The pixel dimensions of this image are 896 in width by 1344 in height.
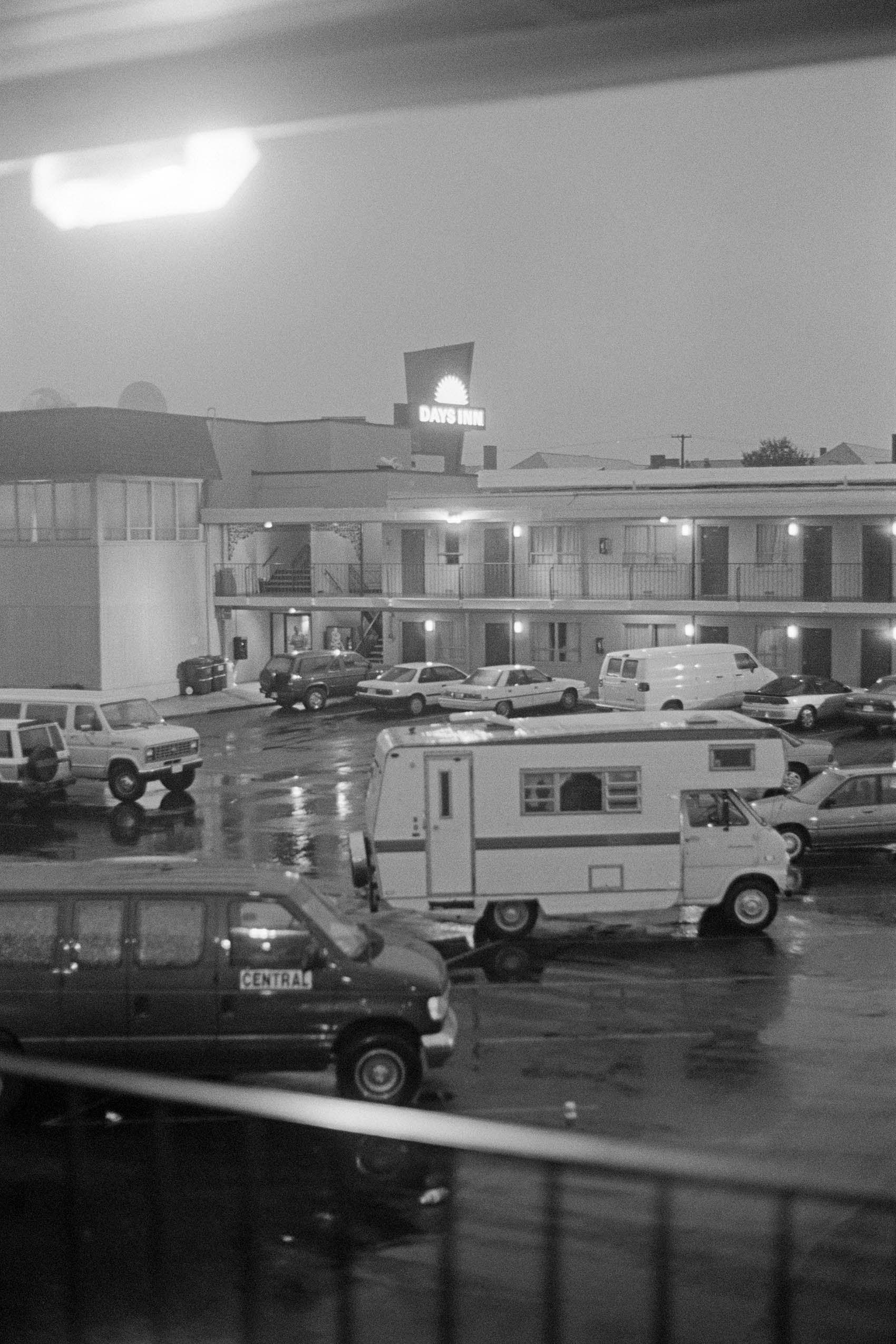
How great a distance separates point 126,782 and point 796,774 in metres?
10.3

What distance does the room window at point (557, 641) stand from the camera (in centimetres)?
3916

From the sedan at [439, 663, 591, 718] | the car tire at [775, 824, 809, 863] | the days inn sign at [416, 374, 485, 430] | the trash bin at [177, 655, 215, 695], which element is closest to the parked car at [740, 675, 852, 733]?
the sedan at [439, 663, 591, 718]

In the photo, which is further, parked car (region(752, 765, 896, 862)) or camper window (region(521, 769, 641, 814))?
parked car (region(752, 765, 896, 862))

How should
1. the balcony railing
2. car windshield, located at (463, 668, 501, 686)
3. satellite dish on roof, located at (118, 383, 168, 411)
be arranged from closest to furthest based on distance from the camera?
car windshield, located at (463, 668, 501, 686), the balcony railing, satellite dish on roof, located at (118, 383, 168, 411)

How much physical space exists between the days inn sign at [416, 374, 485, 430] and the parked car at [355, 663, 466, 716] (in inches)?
1031

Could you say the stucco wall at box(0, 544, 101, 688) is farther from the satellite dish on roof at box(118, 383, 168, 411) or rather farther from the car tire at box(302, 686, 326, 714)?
the satellite dish on roof at box(118, 383, 168, 411)

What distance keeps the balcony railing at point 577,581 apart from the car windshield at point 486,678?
3937mm

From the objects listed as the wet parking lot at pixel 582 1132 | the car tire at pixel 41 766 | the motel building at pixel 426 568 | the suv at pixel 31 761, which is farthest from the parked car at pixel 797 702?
the car tire at pixel 41 766

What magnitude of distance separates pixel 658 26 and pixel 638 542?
35074 millimetres

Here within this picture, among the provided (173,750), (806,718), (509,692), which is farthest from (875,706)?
(173,750)

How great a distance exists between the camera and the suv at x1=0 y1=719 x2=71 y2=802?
2341 cm

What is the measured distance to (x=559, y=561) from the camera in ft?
131

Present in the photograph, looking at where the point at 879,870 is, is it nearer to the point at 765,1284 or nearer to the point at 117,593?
the point at 765,1284

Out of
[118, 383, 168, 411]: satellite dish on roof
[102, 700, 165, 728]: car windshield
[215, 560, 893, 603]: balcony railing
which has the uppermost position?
[118, 383, 168, 411]: satellite dish on roof
